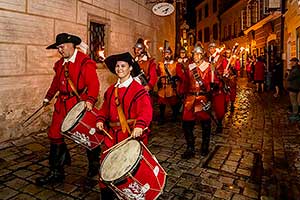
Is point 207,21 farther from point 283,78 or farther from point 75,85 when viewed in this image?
point 75,85

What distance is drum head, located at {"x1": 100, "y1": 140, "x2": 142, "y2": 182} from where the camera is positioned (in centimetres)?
257

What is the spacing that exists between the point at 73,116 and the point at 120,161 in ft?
4.04

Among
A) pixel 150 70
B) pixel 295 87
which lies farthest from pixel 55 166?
pixel 295 87

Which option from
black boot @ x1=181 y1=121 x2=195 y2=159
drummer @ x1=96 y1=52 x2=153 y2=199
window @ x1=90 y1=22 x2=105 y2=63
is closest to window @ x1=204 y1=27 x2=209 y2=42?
window @ x1=90 y1=22 x2=105 y2=63

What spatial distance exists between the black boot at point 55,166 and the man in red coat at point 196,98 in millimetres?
2212

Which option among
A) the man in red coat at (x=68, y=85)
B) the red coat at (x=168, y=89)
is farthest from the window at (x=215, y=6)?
the man in red coat at (x=68, y=85)

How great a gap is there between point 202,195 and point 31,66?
4637 mm

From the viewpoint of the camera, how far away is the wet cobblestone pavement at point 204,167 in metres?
3.92

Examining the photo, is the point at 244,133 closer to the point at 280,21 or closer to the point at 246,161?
the point at 246,161

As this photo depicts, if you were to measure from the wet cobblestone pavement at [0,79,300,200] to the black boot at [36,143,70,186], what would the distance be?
0.11 metres

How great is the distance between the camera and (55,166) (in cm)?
414

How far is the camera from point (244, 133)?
722cm

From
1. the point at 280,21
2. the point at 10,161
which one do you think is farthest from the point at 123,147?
the point at 280,21

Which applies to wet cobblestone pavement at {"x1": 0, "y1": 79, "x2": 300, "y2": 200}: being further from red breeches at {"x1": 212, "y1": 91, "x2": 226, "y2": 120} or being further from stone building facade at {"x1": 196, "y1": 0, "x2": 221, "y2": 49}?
stone building facade at {"x1": 196, "y1": 0, "x2": 221, "y2": 49}
